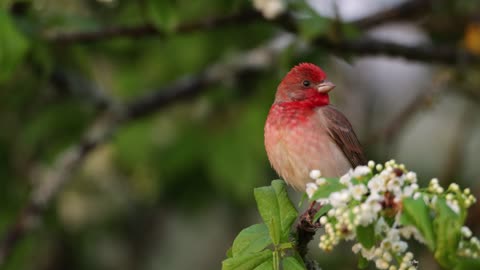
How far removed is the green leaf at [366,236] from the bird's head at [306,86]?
2.14 metres

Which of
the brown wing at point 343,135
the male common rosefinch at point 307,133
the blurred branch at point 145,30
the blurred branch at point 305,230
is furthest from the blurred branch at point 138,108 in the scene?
the blurred branch at point 305,230

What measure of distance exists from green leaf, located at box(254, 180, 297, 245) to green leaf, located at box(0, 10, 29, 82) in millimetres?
2469

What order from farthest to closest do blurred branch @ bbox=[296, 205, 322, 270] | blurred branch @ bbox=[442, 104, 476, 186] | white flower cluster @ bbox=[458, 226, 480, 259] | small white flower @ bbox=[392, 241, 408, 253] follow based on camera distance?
1. blurred branch @ bbox=[442, 104, 476, 186]
2. blurred branch @ bbox=[296, 205, 322, 270]
3. small white flower @ bbox=[392, 241, 408, 253]
4. white flower cluster @ bbox=[458, 226, 480, 259]

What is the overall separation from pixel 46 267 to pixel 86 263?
42 centimetres

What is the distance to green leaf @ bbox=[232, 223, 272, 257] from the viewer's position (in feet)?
12.6

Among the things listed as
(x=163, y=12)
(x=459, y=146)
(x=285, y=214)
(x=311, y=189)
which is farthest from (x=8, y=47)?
(x=459, y=146)

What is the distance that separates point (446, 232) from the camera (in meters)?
3.25

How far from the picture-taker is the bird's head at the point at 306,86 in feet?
18.1

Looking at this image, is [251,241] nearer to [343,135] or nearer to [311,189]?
[311,189]

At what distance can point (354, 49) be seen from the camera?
24.8 feet

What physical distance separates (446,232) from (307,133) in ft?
7.19

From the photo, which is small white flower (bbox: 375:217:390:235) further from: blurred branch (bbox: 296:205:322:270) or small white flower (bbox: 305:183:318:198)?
blurred branch (bbox: 296:205:322:270)

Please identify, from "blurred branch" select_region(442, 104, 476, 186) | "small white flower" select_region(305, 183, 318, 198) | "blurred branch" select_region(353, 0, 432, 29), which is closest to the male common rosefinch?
"small white flower" select_region(305, 183, 318, 198)

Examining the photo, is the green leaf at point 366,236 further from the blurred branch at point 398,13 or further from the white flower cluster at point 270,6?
the blurred branch at point 398,13
